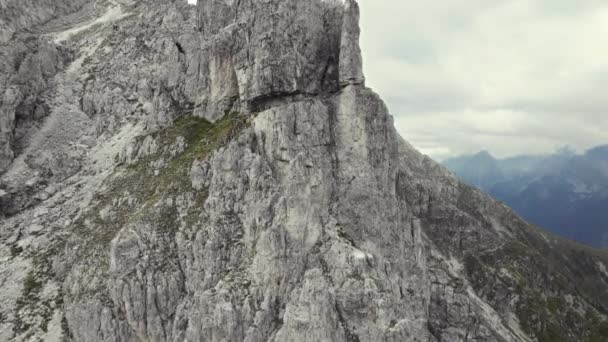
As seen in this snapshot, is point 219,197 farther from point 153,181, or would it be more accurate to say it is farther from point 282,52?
point 282,52

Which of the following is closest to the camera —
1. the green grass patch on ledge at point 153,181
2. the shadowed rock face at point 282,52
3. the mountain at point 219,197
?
the mountain at point 219,197

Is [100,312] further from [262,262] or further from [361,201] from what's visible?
[361,201]

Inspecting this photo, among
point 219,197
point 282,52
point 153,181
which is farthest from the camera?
point 282,52

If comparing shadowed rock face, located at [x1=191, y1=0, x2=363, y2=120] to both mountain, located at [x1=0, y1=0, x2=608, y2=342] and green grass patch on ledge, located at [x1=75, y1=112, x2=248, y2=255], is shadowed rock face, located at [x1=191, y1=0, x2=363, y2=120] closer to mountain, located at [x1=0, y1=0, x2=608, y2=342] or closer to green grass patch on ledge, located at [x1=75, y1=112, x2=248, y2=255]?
mountain, located at [x1=0, y1=0, x2=608, y2=342]

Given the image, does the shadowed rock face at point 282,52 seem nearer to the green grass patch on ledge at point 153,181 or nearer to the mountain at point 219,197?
the mountain at point 219,197

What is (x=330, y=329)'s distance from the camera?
50.4 m

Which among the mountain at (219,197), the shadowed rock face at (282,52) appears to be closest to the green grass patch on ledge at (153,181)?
the mountain at (219,197)

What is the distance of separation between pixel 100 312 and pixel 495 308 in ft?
505

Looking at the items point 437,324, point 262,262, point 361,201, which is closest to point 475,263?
point 437,324

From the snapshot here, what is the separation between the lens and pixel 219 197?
2304 inches

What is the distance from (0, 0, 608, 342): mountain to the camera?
5319 cm

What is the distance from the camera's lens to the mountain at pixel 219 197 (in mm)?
53188

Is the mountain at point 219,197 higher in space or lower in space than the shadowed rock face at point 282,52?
lower

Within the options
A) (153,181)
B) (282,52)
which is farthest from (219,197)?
(282,52)
